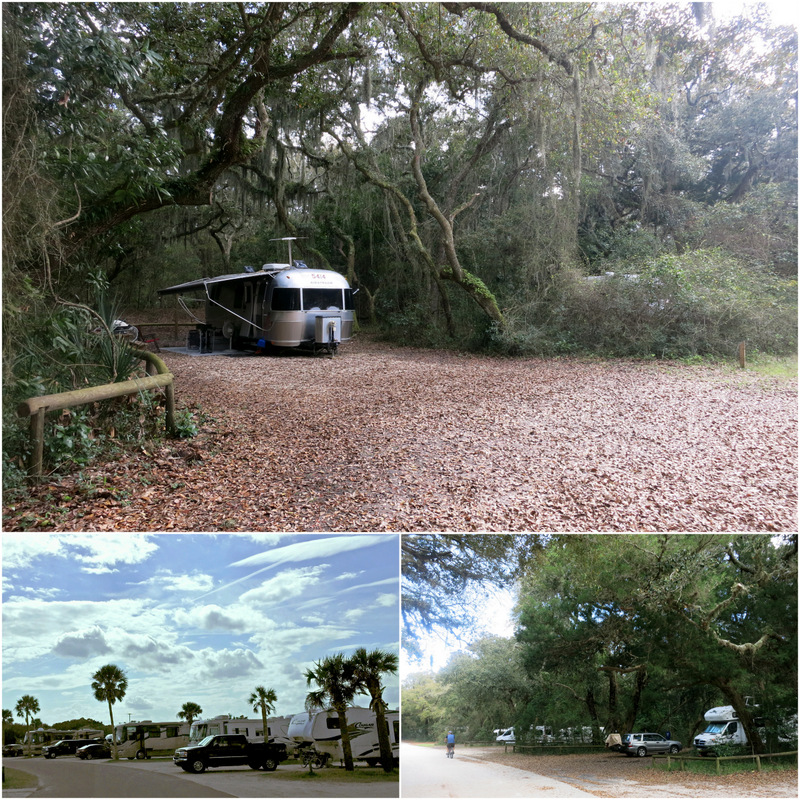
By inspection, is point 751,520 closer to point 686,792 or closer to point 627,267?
point 686,792

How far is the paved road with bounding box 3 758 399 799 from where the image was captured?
11.0 ft

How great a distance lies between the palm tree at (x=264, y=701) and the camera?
→ 348cm

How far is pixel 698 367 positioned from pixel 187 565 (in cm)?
717

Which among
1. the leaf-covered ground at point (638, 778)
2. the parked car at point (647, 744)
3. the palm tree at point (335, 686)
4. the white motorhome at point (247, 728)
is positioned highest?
the palm tree at point (335, 686)

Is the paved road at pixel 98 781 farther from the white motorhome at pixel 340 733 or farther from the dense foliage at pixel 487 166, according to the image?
the dense foliage at pixel 487 166

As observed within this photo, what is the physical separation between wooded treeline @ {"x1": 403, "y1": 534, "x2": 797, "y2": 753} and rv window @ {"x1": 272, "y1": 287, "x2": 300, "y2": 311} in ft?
17.9

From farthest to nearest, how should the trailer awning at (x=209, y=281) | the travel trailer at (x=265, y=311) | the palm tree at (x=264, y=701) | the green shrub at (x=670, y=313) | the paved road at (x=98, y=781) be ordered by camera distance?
the green shrub at (x=670, y=313), the travel trailer at (x=265, y=311), the trailer awning at (x=209, y=281), the palm tree at (x=264, y=701), the paved road at (x=98, y=781)

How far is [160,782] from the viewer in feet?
11.3

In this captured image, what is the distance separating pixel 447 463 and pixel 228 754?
7.69 feet

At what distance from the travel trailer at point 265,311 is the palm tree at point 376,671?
18.2ft

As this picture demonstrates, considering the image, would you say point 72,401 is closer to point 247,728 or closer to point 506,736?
point 247,728

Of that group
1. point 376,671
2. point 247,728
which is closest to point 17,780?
point 247,728

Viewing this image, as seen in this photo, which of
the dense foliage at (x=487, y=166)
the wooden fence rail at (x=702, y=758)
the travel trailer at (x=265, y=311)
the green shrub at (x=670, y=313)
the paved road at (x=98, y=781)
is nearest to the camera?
the paved road at (x=98, y=781)

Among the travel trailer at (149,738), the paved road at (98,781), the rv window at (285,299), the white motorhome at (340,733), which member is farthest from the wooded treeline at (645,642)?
the rv window at (285,299)
